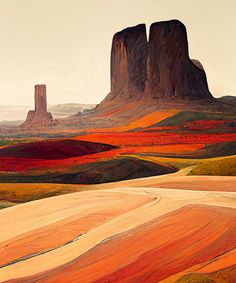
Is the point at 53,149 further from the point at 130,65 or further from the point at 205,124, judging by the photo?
the point at 130,65

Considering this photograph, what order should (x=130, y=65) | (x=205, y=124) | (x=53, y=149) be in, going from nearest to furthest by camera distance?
(x=53, y=149), (x=205, y=124), (x=130, y=65)

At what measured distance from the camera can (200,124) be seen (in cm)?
4397

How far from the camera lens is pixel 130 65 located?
2699 inches

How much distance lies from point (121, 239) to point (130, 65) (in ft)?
201

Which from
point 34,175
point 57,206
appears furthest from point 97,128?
point 57,206

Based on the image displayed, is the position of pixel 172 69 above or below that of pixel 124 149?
above

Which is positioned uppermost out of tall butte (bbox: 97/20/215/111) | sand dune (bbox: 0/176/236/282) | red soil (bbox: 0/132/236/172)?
tall butte (bbox: 97/20/215/111)

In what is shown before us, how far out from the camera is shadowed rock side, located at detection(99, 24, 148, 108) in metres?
66.9

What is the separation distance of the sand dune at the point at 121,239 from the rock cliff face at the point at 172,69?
4888cm

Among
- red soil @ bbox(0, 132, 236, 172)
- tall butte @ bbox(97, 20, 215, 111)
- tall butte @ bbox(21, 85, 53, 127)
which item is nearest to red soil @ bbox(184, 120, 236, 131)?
red soil @ bbox(0, 132, 236, 172)

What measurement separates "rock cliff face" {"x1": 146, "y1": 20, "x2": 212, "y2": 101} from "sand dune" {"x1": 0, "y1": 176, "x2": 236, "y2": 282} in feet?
160

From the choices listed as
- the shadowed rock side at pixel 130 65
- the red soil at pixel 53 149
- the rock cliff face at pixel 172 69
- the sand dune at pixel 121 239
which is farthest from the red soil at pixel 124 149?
the shadowed rock side at pixel 130 65

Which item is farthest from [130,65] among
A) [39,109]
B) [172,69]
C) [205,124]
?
[205,124]

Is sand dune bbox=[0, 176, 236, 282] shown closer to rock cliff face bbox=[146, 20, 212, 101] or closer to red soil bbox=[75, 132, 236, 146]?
red soil bbox=[75, 132, 236, 146]
